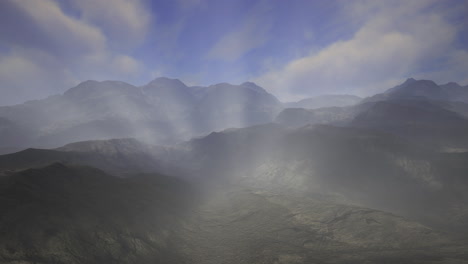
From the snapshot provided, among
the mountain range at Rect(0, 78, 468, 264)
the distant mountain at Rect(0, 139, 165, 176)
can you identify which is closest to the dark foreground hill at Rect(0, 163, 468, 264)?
the mountain range at Rect(0, 78, 468, 264)

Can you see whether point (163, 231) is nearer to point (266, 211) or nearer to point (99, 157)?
point (266, 211)

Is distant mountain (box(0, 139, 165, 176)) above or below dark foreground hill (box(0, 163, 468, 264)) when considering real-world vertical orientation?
above

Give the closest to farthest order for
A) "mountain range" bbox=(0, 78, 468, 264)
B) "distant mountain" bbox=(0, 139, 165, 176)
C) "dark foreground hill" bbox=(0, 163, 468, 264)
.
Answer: "dark foreground hill" bbox=(0, 163, 468, 264)
"mountain range" bbox=(0, 78, 468, 264)
"distant mountain" bbox=(0, 139, 165, 176)

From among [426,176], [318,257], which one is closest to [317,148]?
[426,176]

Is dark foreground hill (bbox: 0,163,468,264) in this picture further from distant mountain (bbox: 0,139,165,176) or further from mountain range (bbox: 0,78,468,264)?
distant mountain (bbox: 0,139,165,176)

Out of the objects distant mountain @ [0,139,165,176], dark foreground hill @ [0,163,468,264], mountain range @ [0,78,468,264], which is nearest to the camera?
dark foreground hill @ [0,163,468,264]

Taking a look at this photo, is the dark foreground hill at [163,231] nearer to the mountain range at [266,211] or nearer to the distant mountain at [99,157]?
the mountain range at [266,211]

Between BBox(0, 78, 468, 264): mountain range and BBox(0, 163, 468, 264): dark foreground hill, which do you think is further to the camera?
BBox(0, 78, 468, 264): mountain range

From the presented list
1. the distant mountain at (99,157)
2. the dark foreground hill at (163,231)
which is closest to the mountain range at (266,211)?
the dark foreground hill at (163,231)
